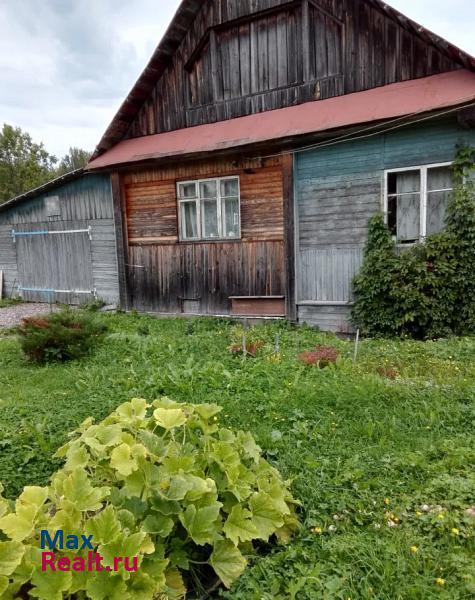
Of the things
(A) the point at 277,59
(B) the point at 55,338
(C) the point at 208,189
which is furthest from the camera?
(C) the point at 208,189

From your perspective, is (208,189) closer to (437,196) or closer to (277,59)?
(277,59)

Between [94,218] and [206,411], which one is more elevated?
[94,218]

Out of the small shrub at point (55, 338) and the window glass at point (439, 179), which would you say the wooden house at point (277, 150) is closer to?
the window glass at point (439, 179)

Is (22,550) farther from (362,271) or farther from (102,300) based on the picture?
(102,300)

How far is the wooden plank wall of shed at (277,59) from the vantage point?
7715mm

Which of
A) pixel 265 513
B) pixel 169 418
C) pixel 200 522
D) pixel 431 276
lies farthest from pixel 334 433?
pixel 431 276

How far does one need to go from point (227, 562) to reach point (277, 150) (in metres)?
7.54

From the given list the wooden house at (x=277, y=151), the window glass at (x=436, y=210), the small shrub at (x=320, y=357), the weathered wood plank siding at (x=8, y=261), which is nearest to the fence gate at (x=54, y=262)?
the weathered wood plank siding at (x=8, y=261)

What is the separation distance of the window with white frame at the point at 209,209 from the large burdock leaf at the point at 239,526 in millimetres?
7354

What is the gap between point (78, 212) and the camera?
11.7 m

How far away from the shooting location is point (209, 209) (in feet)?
31.5

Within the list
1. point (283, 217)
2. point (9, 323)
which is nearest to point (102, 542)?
point (283, 217)

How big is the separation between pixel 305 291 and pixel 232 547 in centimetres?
665

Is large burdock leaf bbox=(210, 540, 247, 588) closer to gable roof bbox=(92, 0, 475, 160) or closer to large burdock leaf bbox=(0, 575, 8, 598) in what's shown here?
large burdock leaf bbox=(0, 575, 8, 598)
